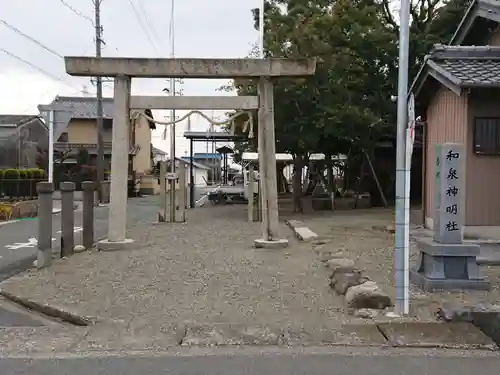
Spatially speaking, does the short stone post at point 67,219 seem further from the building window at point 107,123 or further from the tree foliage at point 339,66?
the building window at point 107,123

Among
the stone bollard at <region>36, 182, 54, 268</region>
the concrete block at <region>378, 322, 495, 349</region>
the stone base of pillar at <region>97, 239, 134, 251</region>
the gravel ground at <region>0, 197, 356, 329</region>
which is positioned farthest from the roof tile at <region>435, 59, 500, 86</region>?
the stone bollard at <region>36, 182, 54, 268</region>

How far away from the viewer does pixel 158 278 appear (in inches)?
385

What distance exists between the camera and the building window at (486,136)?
12.4 metres

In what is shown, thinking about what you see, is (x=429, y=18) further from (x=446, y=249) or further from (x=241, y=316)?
(x=241, y=316)

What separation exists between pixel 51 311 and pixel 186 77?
6.91 metres

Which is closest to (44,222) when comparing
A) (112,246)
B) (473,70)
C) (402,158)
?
(112,246)

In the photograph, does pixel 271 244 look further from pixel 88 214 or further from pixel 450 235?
pixel 450 235

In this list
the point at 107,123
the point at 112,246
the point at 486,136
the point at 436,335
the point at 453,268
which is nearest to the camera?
the point at 436,335

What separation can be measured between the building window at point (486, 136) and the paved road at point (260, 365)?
730 centimetres

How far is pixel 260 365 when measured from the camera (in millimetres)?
5676

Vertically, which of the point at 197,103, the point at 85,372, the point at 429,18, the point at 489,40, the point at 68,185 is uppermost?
the point at 429,18

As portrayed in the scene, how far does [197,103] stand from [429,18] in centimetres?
1405

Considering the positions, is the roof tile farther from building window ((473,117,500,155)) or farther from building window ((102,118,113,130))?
building window ((102,118,113,130))

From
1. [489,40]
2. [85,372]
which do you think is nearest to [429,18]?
[489,40]
